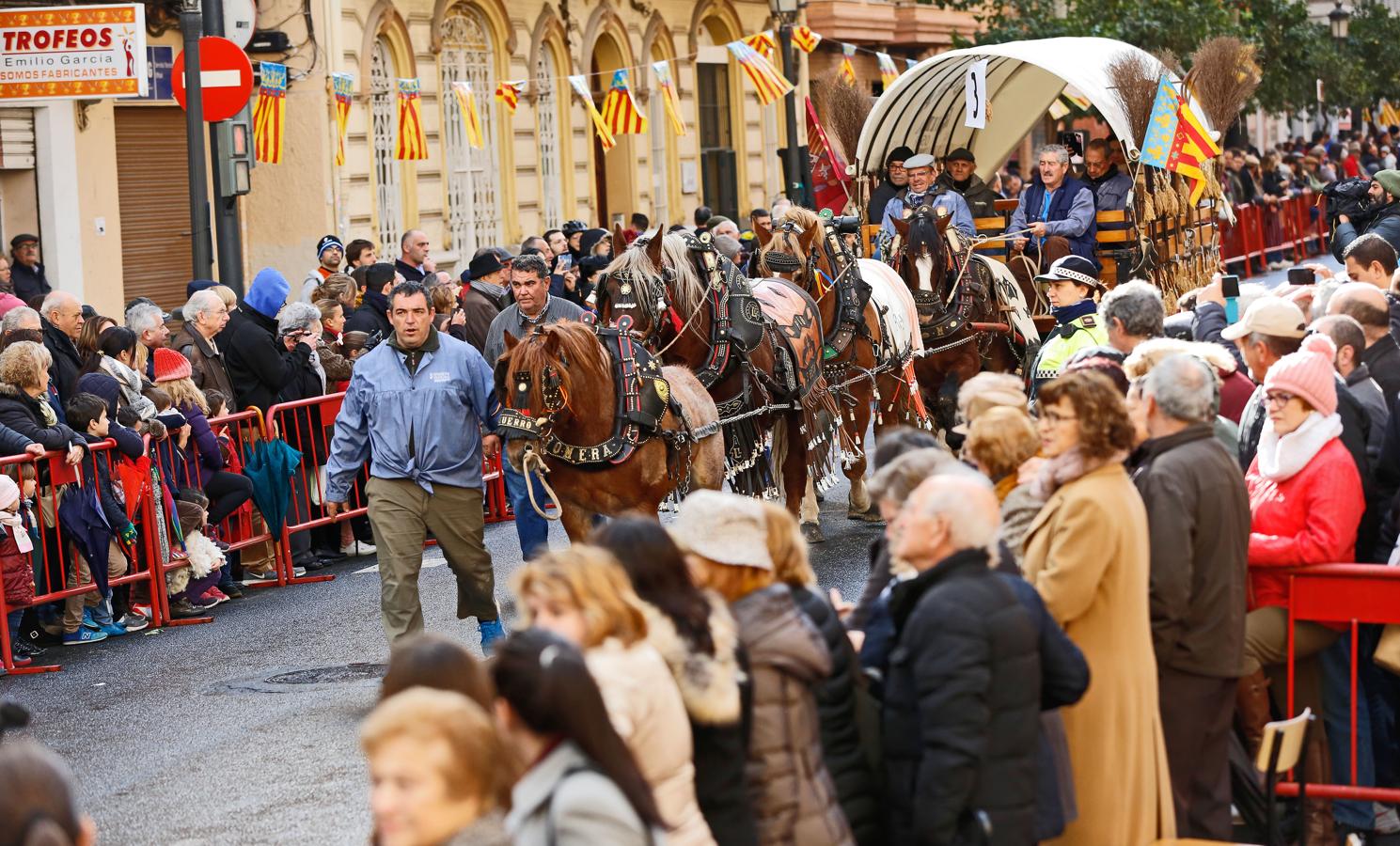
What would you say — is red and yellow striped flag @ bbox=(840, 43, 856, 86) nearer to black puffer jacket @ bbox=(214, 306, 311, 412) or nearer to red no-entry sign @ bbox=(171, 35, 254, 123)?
red no-entry sign @ bbox=(171, 35, 254, 123)

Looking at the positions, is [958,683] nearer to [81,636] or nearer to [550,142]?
[81,636]

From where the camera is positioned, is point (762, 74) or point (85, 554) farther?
point (762, 74)

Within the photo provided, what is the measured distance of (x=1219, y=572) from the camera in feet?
20.6

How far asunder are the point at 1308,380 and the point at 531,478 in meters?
4.13

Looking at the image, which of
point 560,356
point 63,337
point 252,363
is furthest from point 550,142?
point 560,356

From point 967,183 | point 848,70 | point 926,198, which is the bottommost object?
point 926,198

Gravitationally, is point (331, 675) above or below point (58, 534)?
below

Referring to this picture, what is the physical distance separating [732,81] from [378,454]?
74.4 ft

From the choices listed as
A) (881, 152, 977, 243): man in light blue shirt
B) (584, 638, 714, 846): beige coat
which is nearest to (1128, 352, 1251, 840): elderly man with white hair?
(584, 638, 714, 846): beige coat

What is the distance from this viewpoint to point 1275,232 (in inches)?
1375

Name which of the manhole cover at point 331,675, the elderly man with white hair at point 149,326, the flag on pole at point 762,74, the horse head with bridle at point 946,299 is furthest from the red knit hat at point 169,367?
the flag on pole at point 762,74

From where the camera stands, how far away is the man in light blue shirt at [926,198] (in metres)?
14.8

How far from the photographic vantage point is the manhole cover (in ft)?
32.3

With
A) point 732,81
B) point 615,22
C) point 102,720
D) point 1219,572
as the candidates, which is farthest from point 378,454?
point 732,81
